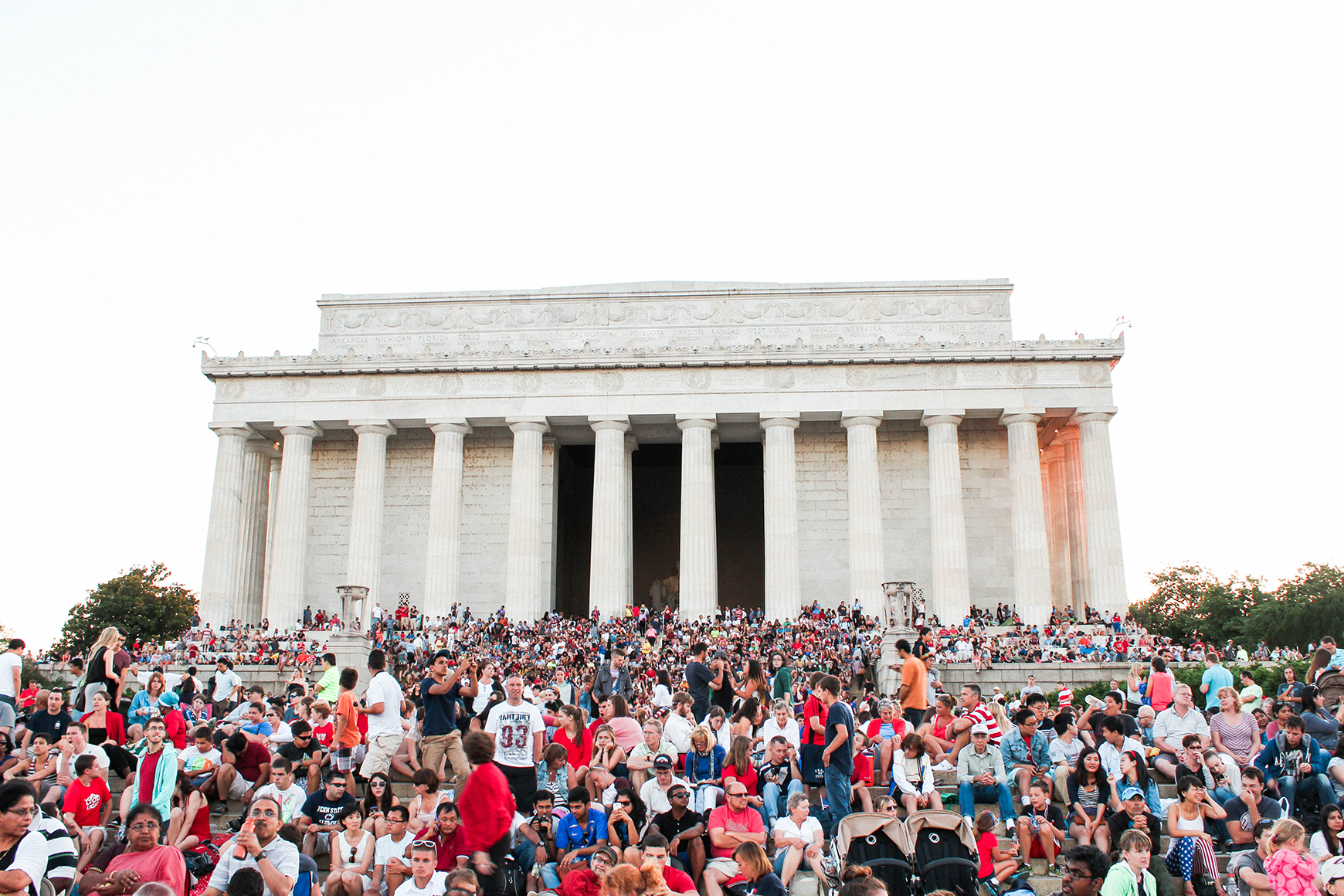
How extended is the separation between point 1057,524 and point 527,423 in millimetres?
23616

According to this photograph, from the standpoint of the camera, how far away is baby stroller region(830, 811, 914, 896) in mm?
11086

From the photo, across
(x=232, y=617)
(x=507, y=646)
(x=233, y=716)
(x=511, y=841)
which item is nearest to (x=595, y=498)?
(x=507, y=646)

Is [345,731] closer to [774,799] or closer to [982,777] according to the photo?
[774,799]

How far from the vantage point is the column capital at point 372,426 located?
46.6m

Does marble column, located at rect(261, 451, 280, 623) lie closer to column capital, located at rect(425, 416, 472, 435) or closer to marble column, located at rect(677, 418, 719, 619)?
column capital, located at rect(425, 416, 472, 435)

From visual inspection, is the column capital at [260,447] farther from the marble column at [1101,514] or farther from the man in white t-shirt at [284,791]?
the man in white t-shirt at [284,791]

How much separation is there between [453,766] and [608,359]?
32468 mm

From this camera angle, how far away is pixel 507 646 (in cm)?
3875

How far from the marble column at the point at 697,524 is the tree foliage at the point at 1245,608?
31437mm

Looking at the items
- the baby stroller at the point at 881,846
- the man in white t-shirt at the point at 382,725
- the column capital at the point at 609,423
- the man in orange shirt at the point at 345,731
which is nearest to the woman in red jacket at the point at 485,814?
the baby stroller at the point at 881,846

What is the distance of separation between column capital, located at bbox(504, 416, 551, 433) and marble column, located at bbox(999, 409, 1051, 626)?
62.8ft

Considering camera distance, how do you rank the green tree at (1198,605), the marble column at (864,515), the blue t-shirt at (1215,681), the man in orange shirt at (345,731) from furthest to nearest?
the green tree at (1198,605) → the marble column at (864,515) → the blue t-shirt at (1215,681) → the man in orange shirt at (345,731)

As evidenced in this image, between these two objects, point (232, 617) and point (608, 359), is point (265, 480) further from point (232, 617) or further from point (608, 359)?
point (608, 359)

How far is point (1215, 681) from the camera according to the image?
1892 cm
